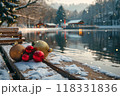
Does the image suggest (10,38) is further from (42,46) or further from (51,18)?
(51,18)

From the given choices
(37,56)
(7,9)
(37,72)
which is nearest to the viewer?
(37,72)

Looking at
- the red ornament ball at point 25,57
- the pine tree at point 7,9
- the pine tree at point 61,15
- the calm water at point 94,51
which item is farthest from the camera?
the pine tree at point 61,15

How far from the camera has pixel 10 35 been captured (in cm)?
1325

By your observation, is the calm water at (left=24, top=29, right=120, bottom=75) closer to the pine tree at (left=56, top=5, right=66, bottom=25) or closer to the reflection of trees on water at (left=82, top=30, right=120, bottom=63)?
the reflection of trees on water at (left=82, top=30, right=120, bottom=63)

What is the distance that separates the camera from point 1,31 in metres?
13.1

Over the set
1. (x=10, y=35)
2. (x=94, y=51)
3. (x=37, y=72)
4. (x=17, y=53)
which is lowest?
(x=94, y=51)

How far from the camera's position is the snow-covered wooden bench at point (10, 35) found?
12.9m

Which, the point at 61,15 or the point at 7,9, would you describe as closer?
the point at 7,9

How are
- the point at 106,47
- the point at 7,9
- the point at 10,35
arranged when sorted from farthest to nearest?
the point at 7,9
the point at 10,35
the point at 106,47

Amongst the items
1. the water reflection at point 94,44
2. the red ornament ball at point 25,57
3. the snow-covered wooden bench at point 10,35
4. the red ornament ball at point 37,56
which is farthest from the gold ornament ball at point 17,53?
the snow-covered wooden bench at point 10,35

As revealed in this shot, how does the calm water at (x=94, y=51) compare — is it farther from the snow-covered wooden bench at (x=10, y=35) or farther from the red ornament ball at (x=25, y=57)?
the red ornament ball at (x=25, y=57)

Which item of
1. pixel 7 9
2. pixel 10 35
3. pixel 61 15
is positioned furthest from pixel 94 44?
pixel 61 15

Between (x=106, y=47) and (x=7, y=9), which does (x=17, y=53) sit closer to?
(x=106, y=47)

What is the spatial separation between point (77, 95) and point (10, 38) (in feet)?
35.7
